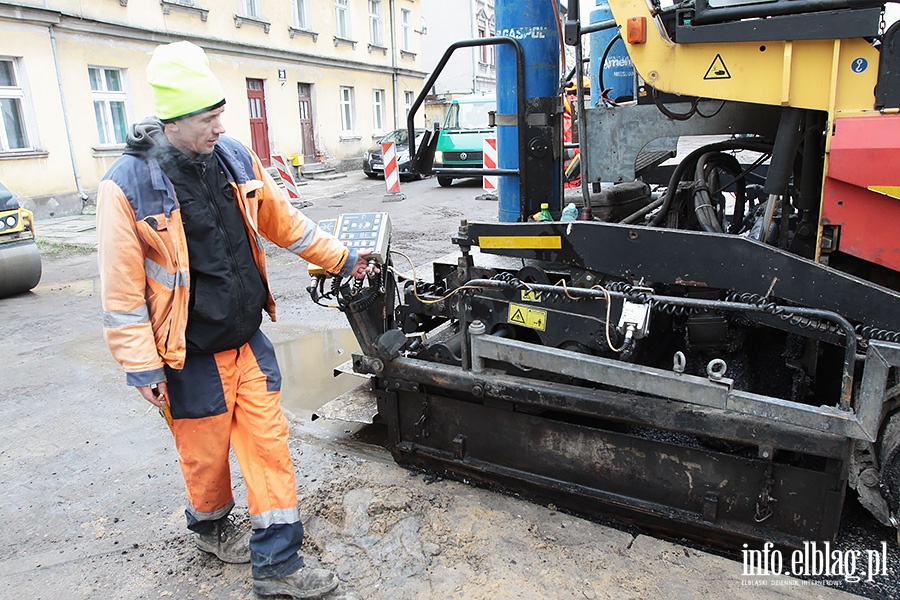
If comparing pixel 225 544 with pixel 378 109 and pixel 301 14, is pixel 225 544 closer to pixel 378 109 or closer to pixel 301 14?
pixel 301 14

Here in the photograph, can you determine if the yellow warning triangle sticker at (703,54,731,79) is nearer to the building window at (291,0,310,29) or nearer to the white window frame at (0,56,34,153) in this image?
the white window frame at (0,56,34,153)

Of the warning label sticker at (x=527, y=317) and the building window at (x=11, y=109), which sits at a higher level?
the building window at (x=11, y=109)

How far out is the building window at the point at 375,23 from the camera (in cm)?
2441

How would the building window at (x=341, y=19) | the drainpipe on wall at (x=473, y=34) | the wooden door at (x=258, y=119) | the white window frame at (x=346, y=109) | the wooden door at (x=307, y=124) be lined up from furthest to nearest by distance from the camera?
1. the drainpipe on wall at (x=473, y=34)
2. the white window frame at (x=346, y=109)
3. the building window at (x=341, y=19)
4. the wooden door at (x=307, y=124)
5. the wooden door at (x=258, y=119)

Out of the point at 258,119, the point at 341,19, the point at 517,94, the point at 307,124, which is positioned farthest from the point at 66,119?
the point at 517,94

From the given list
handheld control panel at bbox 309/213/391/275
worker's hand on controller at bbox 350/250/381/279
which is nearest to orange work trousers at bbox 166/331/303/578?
worker's hand on controller at bbox 350/250/381/279

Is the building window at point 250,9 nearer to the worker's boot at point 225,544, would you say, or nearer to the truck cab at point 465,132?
the truck cab at point 465,132

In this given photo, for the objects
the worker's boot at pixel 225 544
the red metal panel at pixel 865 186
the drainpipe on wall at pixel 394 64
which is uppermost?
the drainpipe on wall at pixel 394 64

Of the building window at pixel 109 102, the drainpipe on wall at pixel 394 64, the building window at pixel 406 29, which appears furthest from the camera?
the building window at pixel 406 29

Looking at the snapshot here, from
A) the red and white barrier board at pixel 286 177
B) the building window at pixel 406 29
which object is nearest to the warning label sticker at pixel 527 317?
the red and white barrier board at pixel 286 177

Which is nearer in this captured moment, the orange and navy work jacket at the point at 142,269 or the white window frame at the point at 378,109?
the orange and navy work jacket at the point at 142,269

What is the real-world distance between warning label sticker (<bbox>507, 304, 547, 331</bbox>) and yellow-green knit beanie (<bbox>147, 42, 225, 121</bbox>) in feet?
5.10

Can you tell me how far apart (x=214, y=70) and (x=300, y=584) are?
16.9 m

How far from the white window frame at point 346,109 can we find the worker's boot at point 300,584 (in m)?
21.8
